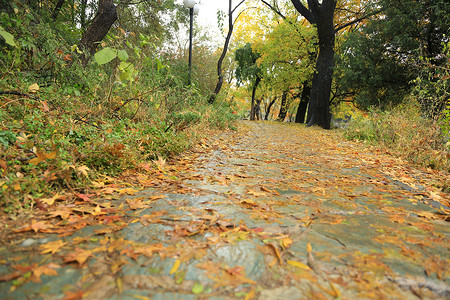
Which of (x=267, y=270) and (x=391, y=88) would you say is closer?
(x=267, y=270)

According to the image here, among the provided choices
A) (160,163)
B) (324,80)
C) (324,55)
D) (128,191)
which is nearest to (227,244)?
(128,191)

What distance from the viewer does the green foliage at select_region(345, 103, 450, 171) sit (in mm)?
3631

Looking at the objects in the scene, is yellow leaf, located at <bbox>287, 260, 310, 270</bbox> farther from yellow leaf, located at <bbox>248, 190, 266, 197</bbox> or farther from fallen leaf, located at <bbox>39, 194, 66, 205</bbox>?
fallen leaf, located at <bbox>39, 194, 66, 205</bbox>

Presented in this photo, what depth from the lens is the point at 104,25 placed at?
498 centimetres

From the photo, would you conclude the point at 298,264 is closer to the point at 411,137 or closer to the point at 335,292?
the point at 335,292

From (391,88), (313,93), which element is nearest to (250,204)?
(391,88)

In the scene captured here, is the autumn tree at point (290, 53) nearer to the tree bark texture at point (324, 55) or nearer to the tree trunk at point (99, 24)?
the tree bark texture at point (324, 55)

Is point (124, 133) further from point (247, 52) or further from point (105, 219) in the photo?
point (247, 52)

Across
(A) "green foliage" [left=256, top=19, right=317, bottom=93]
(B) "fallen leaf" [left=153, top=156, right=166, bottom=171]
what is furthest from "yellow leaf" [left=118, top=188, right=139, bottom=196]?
(A) "green foliage" [left=256, top=19, right=317, bottom=93]

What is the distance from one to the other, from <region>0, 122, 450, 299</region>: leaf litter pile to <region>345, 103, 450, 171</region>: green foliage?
1643 millimetres

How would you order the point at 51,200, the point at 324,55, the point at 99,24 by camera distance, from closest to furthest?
the point at 51,200, the point at 99,24, the point at 324,55

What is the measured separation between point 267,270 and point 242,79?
67.9 ft

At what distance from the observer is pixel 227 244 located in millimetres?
1290

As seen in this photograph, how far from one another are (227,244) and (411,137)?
197 inches
